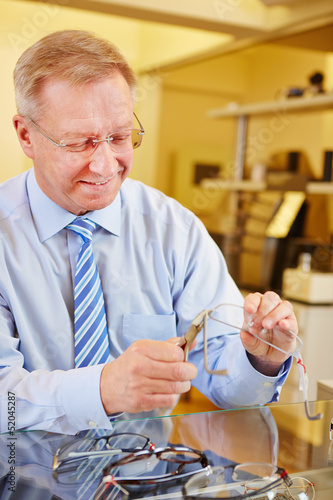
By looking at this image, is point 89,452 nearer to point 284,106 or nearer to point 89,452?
point 89,452

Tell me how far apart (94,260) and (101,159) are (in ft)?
0.83

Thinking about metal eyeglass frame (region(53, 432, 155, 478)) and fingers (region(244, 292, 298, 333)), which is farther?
fingers (region(244, 292, 298, 333))

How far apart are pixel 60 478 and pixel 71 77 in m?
0.76

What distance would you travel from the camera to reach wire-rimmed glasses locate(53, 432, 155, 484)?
0.80 meters

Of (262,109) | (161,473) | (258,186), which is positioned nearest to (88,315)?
(161,473)

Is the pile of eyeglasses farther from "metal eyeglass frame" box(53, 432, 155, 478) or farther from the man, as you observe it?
the man

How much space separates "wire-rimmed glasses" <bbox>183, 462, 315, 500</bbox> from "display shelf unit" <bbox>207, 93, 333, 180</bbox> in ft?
8.84

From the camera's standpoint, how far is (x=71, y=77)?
118 cm

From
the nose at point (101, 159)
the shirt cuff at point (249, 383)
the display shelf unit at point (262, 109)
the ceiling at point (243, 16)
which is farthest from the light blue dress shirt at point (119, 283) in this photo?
the ceiling at point (243, 16)

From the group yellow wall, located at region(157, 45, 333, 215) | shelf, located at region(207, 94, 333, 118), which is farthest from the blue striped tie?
yellow wall, located at region(157, 45, 333, 215)

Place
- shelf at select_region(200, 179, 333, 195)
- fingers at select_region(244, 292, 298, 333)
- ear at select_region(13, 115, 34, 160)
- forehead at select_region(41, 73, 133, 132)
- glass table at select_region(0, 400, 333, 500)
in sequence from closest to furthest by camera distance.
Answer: glass table at select_region(0, 400, 333, 500) < fingers at select_region(244, 292, 298, 333) < forehead at select_region(41, 73, 133, 132) < ear at select_region(13, 115, 34, 160) < shelf at select_region(200, 179, 333, 195)

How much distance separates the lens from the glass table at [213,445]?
2.48 feet

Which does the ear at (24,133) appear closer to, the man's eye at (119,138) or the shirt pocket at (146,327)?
the man's eye at (119,138)

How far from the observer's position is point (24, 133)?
131 cm
